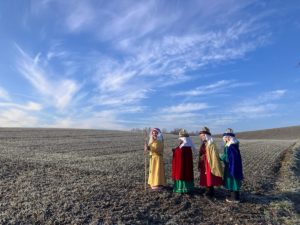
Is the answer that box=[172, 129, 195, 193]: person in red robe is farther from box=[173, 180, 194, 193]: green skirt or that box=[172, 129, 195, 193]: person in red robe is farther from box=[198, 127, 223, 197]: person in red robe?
box=[198, 127, 223, 197]: person in red robe

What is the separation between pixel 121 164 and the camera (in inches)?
693

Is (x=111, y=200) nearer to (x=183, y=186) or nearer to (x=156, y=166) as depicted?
(x=156, y=166)

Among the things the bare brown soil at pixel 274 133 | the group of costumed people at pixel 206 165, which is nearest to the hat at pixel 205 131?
the group of costumed people at pixel 206 165

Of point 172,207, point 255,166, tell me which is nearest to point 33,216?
point 172,207

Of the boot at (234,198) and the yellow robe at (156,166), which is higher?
the yellow robe at (156,166)

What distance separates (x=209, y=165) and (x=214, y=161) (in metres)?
0.22

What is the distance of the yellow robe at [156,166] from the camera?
1305 centimetres

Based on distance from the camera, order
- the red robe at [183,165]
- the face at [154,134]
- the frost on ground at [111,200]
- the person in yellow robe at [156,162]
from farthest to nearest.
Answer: the face at [154,134] → the person in yellow robe at [156,162] → the red robe at [183,165] → the frost on ground at [111,200]

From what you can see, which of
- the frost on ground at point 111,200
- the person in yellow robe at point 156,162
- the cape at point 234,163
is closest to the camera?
the frost on ground at point 111,200

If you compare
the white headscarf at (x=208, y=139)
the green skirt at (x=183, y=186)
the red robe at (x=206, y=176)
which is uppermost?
the white headscarf at (x=208, y=139)

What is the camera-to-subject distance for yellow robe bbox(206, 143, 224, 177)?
12.6 m

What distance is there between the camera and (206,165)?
506 inches

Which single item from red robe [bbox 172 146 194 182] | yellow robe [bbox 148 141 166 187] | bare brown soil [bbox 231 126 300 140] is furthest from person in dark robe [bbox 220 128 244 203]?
bare brown soil [bbox 231 126 300 140]

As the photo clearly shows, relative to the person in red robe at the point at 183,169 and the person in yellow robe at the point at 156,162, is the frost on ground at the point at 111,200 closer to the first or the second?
the person in red robe at the point at 183,169
